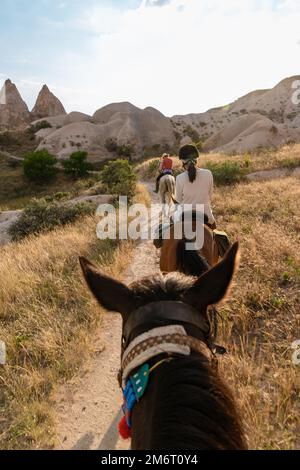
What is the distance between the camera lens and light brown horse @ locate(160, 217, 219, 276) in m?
3.98

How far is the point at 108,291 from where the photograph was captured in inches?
80.7

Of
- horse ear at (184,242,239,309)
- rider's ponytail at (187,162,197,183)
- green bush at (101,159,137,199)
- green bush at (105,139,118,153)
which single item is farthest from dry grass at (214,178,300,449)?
green bush at (105,139,118,153)

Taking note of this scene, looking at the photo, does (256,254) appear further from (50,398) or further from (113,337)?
(50,398)

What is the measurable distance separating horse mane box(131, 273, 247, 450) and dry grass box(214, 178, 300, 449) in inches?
88.7

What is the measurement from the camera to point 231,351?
4609 millimetres

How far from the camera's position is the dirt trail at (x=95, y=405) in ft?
12.5

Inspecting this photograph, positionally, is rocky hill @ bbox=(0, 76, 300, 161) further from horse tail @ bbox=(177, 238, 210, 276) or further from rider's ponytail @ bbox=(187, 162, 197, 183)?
horse tail @ bbox=(177, 238, 210, 276)

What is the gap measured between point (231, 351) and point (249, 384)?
0.57 meters

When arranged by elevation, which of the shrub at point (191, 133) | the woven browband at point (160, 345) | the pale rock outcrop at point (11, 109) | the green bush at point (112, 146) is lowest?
the woven browband at point (160, 345)

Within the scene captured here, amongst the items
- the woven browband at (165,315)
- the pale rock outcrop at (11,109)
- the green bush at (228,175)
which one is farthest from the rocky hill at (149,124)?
the woven browband at (165,315)

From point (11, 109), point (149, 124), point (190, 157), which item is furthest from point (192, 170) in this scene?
point (11, 109)

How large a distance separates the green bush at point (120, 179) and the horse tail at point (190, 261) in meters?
15.3

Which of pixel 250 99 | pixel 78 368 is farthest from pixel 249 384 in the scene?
pixel 250 99

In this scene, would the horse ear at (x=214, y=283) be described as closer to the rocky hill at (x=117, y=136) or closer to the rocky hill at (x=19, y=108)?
the rocky hill at (x=117, y=136)
